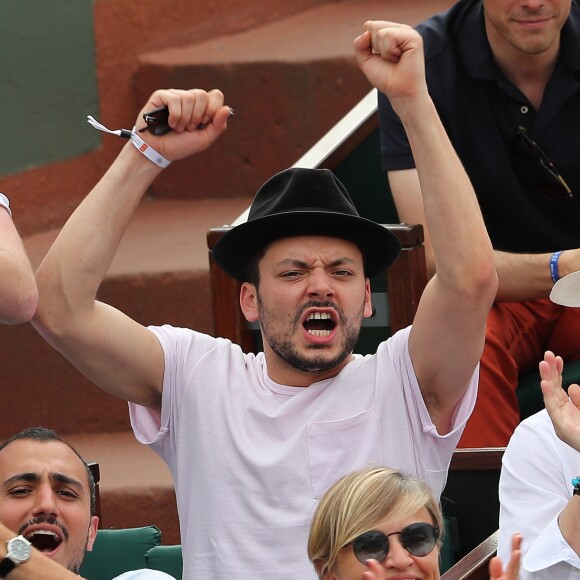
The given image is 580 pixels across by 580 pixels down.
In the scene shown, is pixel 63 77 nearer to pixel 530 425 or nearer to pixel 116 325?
pixel 116 325

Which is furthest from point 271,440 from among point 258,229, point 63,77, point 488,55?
point 63,77

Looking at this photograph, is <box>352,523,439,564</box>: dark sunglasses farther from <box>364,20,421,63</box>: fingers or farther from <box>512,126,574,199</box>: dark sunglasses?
<box>512,126,574,199</box>: dark sunglasses

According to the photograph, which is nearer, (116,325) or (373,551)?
(373,551)

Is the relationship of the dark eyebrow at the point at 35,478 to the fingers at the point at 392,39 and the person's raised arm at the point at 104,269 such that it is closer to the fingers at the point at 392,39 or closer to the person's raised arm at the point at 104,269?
the person's raised arm at the point at 104,269

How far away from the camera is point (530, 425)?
3072 mm

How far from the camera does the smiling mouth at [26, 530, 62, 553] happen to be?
3.01 meters

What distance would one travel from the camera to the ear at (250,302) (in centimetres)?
322

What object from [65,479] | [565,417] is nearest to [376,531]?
[565,417]

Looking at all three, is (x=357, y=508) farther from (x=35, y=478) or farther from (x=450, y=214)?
(x=35, y=478)

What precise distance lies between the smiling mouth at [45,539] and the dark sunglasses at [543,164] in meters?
1.72

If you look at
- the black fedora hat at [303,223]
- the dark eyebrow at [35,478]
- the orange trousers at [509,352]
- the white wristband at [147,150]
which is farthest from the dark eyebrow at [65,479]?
the orange trousers at [509,352]

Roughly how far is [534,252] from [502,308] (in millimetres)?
191

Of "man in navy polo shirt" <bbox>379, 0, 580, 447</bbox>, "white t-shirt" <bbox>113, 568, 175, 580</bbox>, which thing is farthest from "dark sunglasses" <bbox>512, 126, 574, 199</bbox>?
"white t-shirt" <bbox>113, 568, 175, 580</bbox>

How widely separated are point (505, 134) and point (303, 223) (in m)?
1.13
